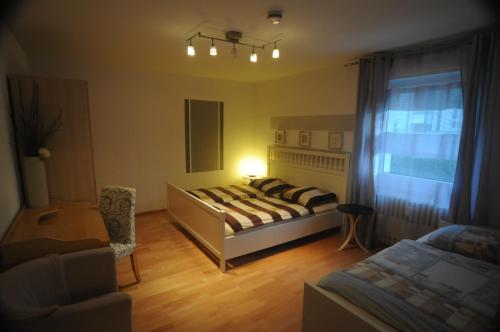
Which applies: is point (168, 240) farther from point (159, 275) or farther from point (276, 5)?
point (276, 5)

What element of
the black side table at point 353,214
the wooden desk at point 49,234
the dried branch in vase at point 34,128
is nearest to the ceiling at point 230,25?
the dried branch in vase at point 34,128

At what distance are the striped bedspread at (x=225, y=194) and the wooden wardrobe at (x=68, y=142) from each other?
1527mm

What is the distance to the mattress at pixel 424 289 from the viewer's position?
1367mm

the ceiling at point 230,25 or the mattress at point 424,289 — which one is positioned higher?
the ceiling at point 230,25

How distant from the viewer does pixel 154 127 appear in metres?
4.45

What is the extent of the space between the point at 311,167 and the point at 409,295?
9.04ft

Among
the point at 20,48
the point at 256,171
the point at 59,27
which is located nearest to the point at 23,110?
the point at 59,27

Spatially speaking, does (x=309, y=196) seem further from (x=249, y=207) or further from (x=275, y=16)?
(x=275, y=16)

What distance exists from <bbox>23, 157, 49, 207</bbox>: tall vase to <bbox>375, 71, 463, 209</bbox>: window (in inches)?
142

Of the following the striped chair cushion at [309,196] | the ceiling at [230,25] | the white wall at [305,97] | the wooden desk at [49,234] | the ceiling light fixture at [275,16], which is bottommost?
the striped chair cushion at [309,196]

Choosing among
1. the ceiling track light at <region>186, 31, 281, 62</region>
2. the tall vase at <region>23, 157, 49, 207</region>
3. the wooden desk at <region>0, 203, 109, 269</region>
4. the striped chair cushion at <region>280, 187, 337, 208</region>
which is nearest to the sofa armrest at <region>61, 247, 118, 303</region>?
the wooden desk at <region>0, 203, 109, 269</region>

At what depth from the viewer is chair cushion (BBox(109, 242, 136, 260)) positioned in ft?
7.78

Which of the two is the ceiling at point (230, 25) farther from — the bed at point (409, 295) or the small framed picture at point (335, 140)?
the bed at point (409, 295)

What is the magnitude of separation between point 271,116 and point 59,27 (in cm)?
344
